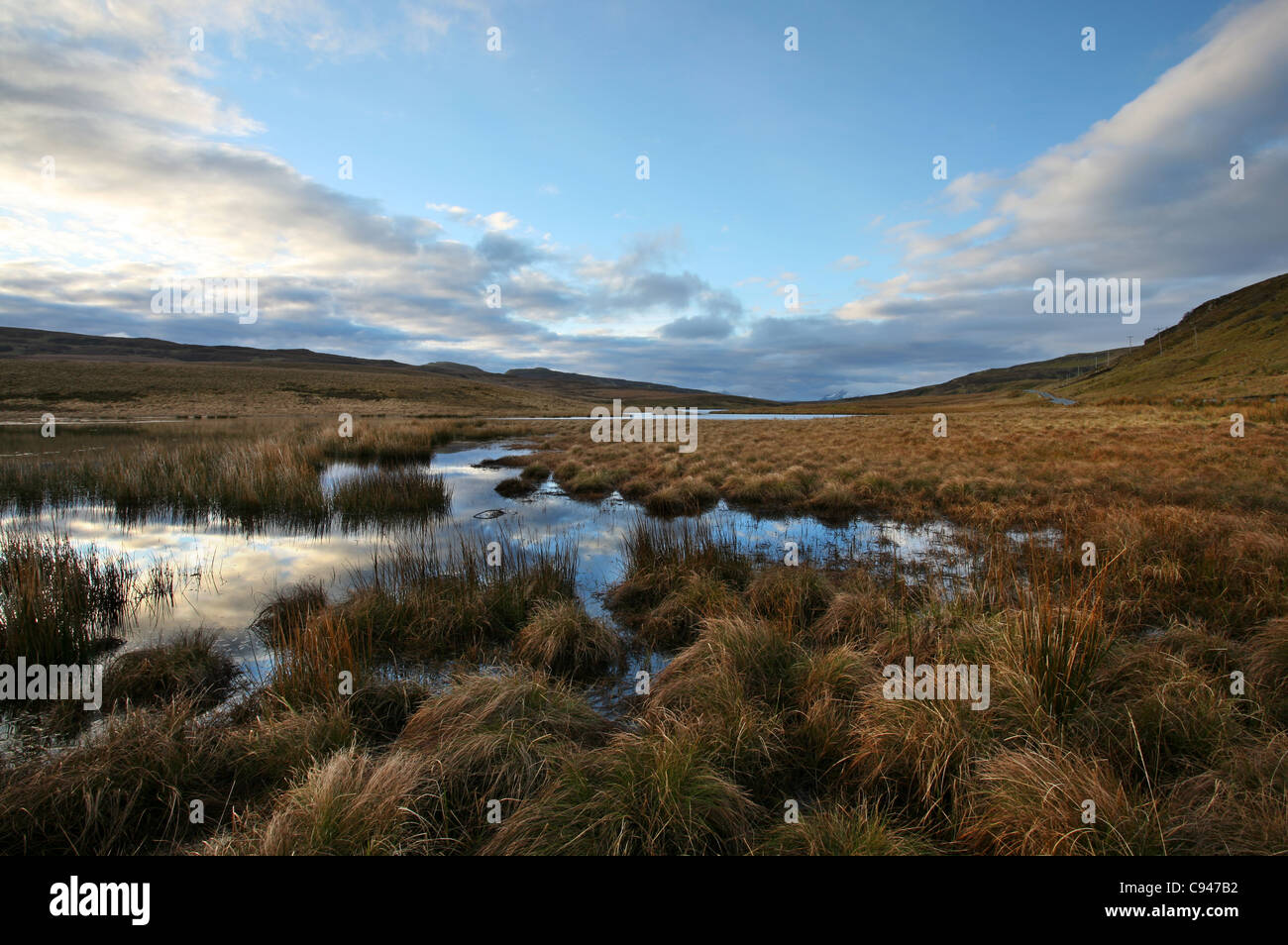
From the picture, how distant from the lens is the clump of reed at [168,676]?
16.8 feet

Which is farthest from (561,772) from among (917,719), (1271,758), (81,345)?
(81,345)

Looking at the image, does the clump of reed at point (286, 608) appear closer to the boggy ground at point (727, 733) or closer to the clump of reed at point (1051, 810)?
the boggy ground at point (727, 733)

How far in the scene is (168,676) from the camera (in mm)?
5367

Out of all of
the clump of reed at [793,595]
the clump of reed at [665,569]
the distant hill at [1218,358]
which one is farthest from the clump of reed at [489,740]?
the distant hill at [1218,358]

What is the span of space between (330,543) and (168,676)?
6.40 meters

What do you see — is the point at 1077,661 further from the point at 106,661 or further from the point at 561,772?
the point at 106,661

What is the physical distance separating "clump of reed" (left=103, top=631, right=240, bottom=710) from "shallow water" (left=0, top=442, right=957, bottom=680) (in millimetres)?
310

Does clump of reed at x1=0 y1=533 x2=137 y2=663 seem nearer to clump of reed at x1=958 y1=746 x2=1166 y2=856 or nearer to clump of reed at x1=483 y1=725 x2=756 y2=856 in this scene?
clump of reed at x1=483 y1=725 x2=756 y2=856

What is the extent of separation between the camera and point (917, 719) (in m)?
3.76

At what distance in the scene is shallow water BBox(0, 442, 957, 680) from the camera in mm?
7543

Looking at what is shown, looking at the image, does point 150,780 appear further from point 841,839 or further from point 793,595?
point 793,595

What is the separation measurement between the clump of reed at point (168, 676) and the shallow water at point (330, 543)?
31 centimetres

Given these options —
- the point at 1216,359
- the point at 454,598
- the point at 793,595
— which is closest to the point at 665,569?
the point at 793,595
